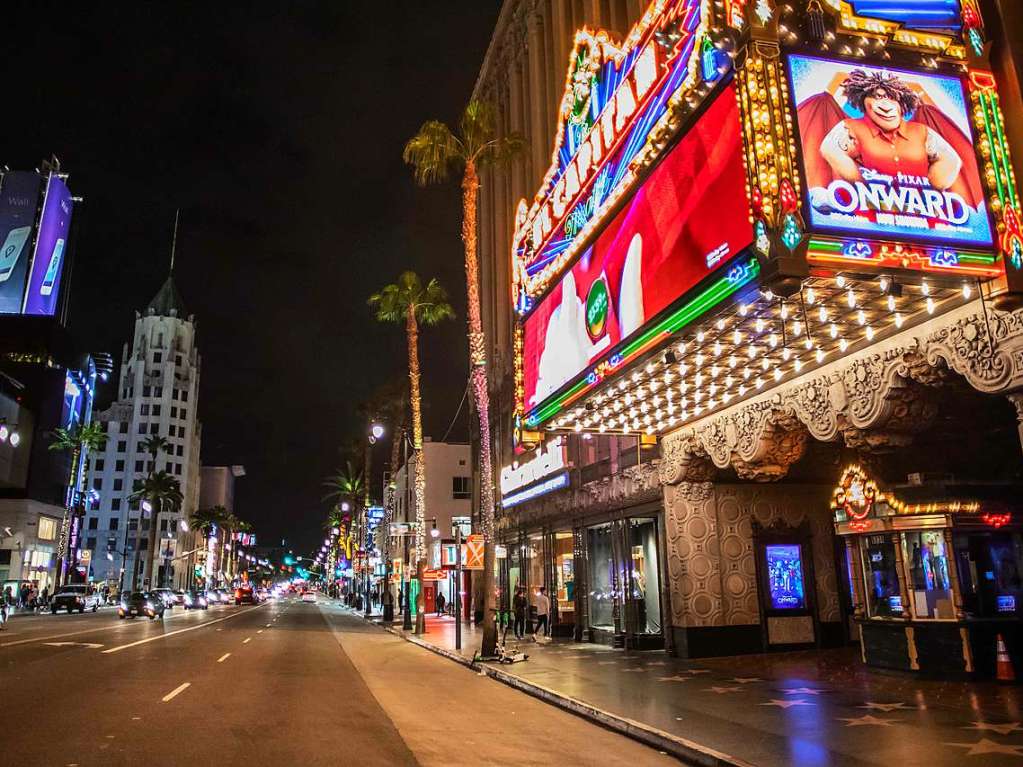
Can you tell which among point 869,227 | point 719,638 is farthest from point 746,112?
point 719,638

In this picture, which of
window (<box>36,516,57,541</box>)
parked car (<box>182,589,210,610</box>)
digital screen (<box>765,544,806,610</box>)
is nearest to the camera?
digital screen (<box>765,544,806,610</box>)

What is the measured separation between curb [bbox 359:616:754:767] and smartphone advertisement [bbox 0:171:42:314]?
84689 mm

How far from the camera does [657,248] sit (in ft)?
41.6

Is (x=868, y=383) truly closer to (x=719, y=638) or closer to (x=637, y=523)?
(x=719, y=638)

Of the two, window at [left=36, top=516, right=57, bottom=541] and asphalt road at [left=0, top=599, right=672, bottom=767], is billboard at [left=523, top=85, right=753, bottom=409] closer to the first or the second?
asphalt road at [left=0, top=599, right=672, bottom=767]

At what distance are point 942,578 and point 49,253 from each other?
92930mm

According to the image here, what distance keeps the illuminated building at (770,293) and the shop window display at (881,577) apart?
8 centimetres

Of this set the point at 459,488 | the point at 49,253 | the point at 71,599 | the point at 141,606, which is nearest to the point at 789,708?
the point at 141,606

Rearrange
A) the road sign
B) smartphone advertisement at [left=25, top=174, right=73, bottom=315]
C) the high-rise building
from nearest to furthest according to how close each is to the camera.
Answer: the road sign → smartphone advertisement at [left=25, top=174, right=73, bottom=315] → the high-rise building

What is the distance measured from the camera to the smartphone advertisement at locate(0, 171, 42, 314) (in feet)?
268

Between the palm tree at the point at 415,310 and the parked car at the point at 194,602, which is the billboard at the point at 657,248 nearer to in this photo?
the palm tree at the point at 415,310

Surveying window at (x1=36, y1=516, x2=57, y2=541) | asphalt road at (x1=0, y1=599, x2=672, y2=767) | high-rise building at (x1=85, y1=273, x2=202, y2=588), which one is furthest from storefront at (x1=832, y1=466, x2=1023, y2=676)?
high-rise building at (x1=85, y1=273, x2=202, y2=588)

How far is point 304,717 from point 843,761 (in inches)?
284

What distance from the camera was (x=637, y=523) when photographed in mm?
22938
